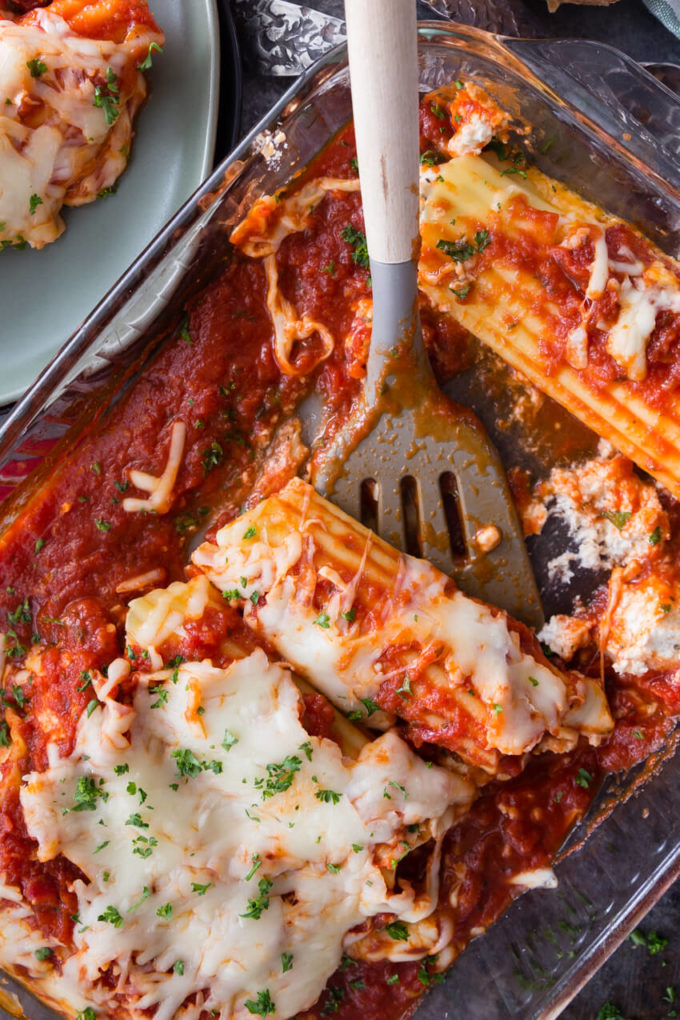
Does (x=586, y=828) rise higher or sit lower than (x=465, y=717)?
lower

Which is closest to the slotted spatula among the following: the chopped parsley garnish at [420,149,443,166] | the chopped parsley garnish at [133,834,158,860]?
the chopped parsley garnish at [420,149,443,166]

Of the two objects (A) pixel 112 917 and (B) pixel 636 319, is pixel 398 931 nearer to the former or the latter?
(A) pixel 112 917

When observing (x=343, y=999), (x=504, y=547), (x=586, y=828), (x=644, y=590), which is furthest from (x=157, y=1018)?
(x=644, y=590)

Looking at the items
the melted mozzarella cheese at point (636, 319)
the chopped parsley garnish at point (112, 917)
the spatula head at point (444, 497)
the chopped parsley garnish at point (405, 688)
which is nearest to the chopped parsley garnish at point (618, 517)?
the spatula head at point (444, 497)

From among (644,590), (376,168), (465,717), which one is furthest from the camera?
(644,590)

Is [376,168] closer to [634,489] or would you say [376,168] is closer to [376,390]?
[376,390]

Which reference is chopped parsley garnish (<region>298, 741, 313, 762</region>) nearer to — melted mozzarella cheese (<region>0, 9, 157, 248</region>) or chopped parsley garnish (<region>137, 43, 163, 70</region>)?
melted mozzarella cheese (<region>0, 9, 157, 248</region>)

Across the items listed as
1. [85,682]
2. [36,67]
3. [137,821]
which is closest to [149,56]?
[36,67]
